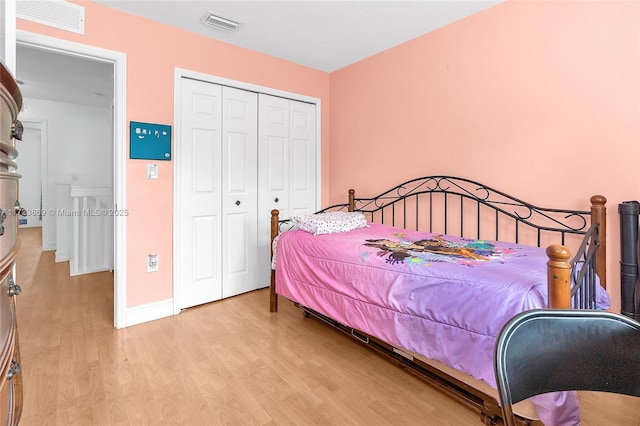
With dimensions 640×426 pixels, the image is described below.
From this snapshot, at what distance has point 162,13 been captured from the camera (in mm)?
2461

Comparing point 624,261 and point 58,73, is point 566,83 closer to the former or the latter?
point 624,261

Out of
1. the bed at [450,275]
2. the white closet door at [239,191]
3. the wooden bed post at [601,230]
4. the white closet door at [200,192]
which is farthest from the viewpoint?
the white closet door at [239,191]

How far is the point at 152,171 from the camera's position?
2.58m

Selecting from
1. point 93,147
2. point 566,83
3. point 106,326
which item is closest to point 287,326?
point 106,326

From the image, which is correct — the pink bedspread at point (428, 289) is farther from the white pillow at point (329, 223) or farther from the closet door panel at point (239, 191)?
the closet door panel at point (239, 191)

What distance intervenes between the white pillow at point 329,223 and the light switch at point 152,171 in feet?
3.83

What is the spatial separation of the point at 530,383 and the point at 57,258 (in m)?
5.51

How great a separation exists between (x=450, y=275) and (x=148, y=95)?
2498 millimetres

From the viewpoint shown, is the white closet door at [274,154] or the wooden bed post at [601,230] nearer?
the wooden bed post at [601,230]

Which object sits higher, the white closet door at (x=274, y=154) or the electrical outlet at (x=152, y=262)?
the white closet door at (x=274, y=154)

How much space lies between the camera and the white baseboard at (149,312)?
2.50 m

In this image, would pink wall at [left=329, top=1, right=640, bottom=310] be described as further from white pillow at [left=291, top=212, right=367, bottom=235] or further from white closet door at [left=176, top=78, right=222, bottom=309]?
white closet door at [left=176, top=78, right=222, bottom=309]

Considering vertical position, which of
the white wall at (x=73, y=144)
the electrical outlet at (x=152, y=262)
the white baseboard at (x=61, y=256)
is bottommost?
the white baseboard at (x=61, y=256)

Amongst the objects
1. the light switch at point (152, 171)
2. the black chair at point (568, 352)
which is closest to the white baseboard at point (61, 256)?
the light switch at point (152, 171)
